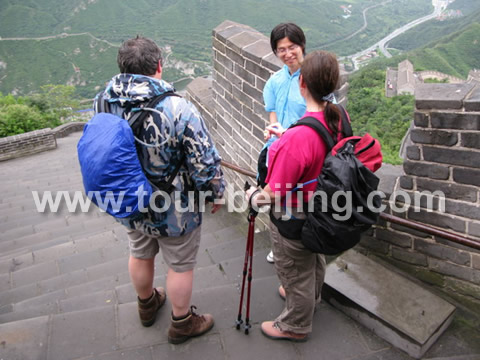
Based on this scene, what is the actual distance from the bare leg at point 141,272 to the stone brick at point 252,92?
195cm

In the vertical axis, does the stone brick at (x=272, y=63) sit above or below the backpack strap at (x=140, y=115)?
below

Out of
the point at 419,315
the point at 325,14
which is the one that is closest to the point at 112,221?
the point at 419,315

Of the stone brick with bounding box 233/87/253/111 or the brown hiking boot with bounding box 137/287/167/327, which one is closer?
the brown hiking boot with bounding box 137/287/167/327

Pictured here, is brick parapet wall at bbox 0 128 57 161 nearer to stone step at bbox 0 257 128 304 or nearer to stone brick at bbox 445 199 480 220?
stone step at bbox 0 257 128 304

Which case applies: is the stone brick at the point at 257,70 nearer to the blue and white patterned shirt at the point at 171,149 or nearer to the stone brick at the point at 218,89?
the stone brick at the point at 218,89

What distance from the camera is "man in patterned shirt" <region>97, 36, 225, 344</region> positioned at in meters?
1.98

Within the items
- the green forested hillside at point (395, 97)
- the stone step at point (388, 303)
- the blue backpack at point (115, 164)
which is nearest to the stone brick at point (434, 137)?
the stone step at point (388, 303)

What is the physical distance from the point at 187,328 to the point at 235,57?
268cm

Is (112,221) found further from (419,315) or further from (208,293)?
(419,315)

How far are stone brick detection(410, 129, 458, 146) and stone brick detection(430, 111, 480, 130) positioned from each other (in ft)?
0.14

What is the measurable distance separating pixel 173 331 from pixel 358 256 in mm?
1347

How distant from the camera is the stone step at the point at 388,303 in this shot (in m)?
2.37

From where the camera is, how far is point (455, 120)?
98.2 inches

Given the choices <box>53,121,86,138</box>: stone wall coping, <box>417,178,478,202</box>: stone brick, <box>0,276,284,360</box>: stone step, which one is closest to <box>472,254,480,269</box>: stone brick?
<box>417,178,478,202</box>: stone brick
